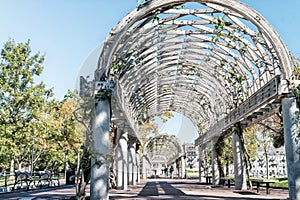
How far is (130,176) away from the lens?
21281 millimetres

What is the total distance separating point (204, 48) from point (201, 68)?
248 cm

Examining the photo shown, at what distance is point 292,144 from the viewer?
8664 mm

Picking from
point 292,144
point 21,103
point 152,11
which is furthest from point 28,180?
point 292,144

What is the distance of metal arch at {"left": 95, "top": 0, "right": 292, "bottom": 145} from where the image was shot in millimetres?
8989

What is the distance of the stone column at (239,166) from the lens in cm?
1584

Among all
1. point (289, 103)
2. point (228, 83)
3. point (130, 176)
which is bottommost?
point (130, 176)

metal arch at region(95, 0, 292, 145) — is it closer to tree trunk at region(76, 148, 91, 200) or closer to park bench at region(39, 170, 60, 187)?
tree trunk at region(76, 148, 91, 200)

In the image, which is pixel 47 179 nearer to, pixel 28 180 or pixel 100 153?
pixel 28 180

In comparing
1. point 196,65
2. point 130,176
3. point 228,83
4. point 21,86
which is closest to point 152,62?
point 196,65

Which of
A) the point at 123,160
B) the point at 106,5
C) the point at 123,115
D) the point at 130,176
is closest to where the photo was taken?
the point at 106,5

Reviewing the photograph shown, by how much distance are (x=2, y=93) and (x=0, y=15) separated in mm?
13193

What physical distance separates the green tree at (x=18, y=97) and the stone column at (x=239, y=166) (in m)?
12.9

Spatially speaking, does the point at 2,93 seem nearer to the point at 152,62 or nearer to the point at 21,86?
the point at 21,86

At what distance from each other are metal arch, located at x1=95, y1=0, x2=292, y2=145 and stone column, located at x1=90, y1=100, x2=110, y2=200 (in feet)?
3.13
